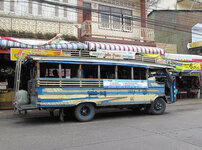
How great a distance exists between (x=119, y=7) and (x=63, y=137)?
45.8 ft

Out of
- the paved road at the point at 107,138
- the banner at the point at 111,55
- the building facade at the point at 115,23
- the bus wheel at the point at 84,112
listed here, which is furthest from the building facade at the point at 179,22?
the paved road at the point at 107,138

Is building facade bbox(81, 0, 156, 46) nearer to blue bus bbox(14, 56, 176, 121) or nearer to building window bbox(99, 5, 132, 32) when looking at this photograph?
building window bbox(99, 5, 132, 32)

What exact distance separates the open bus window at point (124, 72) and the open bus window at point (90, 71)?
1129mm

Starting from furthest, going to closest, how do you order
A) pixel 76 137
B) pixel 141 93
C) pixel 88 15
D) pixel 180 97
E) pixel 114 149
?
1. pixel 180 97
2. pixel 88 15
3. pixel 141 93
4. pixel 76 137
5. pixel 114 149

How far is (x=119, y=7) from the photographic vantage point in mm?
17203

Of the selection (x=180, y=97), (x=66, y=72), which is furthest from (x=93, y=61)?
(x=180, y=97)

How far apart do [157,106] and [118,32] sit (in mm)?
8004

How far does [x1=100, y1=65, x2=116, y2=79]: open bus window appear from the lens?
8.68 metres

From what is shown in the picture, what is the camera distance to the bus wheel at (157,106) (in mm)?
9758

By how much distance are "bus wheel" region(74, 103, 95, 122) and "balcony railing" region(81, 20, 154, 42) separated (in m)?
7.15

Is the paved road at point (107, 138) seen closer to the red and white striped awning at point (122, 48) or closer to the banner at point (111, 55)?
the banner at point (111, 55)

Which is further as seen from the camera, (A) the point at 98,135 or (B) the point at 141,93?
(B) the point at 141,93

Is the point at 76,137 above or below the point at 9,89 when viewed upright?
below

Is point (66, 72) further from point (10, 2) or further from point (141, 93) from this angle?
point (10, 2)
